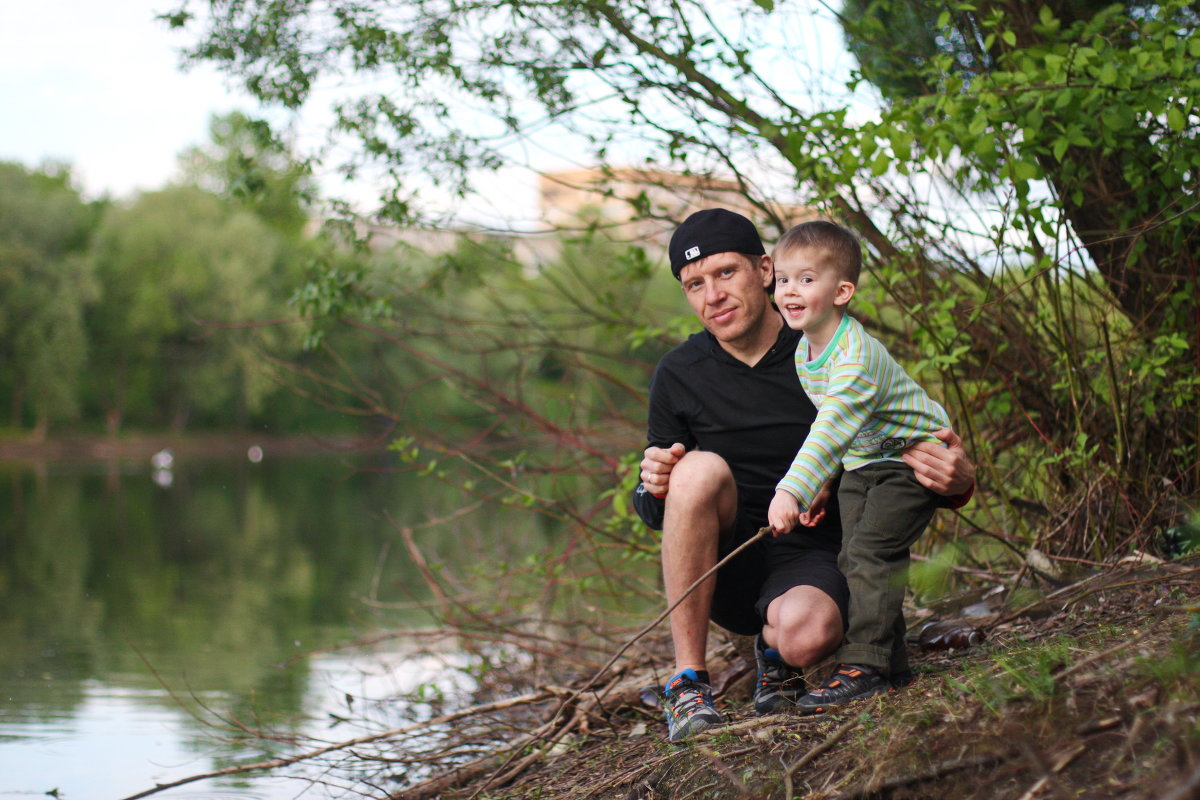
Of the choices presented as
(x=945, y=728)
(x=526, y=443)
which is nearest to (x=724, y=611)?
(x=945, y=728)

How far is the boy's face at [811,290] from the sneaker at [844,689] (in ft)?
2.87

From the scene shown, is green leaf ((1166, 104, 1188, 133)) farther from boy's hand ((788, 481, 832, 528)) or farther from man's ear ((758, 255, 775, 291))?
boy's hand ((788, 481, 832, 528))

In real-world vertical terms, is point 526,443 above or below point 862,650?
above

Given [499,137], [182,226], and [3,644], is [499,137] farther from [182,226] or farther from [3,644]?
[182,226]

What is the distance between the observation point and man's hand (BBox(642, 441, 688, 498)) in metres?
3.26

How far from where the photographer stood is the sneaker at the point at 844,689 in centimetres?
284

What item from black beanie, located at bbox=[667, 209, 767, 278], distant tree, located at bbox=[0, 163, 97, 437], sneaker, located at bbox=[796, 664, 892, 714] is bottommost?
sneaker, located at bbox=[796, 664, 892, 714]

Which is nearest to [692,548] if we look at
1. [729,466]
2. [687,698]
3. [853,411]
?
[729,466]

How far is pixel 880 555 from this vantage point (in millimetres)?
2943

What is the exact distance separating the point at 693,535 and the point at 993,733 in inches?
44.3

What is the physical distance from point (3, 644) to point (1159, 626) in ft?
22.5

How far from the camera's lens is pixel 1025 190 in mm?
3727

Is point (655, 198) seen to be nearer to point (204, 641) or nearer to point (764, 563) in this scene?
point (764, 563)

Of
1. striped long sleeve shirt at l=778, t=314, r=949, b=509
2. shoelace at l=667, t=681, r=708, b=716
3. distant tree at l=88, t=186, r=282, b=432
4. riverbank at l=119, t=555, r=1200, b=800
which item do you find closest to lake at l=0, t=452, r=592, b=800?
riverbank at l=119, t=555, r=1200, b=800
